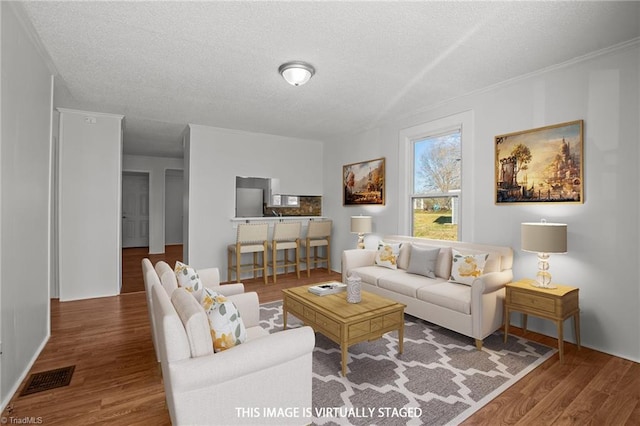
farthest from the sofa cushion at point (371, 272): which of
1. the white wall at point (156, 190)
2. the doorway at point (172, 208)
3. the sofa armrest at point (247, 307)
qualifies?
the doorway at point (172, 208)

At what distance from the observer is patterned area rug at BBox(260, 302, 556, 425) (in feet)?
6.40

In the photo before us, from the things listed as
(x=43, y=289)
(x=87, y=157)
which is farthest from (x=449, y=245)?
(x=87, y=157)

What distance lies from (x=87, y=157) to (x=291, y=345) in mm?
4506

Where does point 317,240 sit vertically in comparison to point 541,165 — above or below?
below

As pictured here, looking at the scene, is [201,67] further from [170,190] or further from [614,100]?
[170,190]

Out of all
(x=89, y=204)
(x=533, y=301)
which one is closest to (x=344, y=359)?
(x=533, y=301)

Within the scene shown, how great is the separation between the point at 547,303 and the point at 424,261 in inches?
50.6

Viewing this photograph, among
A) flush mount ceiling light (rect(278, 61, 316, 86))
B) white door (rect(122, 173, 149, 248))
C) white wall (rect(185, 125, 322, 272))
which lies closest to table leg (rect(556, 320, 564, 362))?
flush mount ceiling light (rect(278, 61, 316, 86))

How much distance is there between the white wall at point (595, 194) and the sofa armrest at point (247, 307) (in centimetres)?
278

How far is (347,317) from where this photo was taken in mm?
2420

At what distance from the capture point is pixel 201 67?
3096mm

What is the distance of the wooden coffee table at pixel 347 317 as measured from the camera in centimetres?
240

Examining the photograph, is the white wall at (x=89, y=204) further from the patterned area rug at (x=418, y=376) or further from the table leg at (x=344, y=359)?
the table leg at (x=344, y=359)

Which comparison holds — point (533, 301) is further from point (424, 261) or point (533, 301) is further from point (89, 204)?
point (89, 204)
